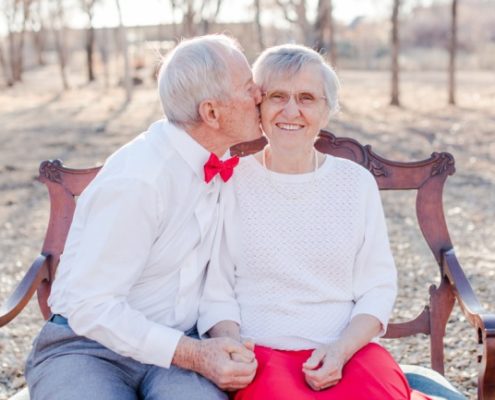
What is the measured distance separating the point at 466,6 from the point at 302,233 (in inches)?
3497

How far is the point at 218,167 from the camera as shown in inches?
103

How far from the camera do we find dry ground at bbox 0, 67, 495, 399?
5.12 m

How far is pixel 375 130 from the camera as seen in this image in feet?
48.3

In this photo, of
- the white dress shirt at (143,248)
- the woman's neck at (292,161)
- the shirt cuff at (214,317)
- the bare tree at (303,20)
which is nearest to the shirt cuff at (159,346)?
the white dress shirt at (143,248)

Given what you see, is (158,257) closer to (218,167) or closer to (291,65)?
(218,167)

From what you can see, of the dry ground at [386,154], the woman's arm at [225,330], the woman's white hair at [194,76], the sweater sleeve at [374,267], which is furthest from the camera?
the dry ground at [386,154]

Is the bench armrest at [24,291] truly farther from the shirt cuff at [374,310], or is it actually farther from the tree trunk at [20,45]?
the tree trunk at [20,45]

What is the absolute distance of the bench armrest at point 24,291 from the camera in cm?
282

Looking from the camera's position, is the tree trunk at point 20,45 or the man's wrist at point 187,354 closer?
the man's wrist at point 187,354

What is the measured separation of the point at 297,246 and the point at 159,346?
0.64 metres

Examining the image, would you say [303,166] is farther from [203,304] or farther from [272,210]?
[203,304]

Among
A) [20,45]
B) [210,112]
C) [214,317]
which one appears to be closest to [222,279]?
[214,317]

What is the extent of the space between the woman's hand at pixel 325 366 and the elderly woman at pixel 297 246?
0.20 feet

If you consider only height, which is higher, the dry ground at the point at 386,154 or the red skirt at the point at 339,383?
the red skirt at the point at 339,383
